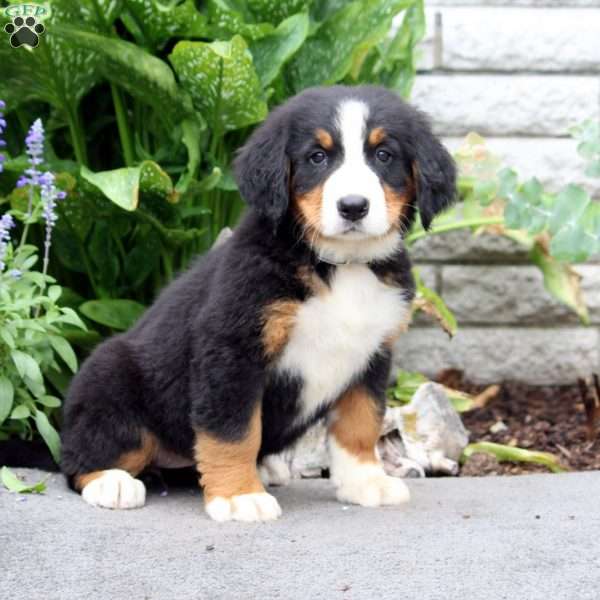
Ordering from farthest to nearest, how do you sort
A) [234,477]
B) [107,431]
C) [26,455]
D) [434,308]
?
1. [434,308]
2. [26,455]
3. [107,431]
4. [234,477]

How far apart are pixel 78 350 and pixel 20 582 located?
248cm

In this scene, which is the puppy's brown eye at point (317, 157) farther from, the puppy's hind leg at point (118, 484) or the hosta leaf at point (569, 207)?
the hosta leaf at point (569, 207)

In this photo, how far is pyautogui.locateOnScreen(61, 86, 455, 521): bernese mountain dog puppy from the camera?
373cm

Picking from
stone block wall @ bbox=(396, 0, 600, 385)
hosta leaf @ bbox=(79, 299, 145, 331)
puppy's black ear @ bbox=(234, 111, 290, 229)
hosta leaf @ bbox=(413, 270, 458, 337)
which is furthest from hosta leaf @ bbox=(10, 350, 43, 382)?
stone block wall @ bbox=(396, 0, 600, 385)

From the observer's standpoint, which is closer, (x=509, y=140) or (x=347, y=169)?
(x=347, y=169)

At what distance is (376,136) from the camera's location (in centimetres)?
373

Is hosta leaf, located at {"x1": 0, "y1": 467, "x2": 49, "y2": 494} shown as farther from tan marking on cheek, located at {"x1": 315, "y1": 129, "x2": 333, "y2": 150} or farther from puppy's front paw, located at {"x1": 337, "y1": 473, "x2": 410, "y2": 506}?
tan marking on cheek, located at {"x1": 315, "y1": 129, "x2": 333, "y2": 150}

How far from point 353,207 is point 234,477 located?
102cm

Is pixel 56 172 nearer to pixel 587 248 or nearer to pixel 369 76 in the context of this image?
pixel 369 76

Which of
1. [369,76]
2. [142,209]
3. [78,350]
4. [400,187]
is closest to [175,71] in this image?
[142,209]

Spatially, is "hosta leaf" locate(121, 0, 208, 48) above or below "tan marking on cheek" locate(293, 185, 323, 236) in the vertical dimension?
above

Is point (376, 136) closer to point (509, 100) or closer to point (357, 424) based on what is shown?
point (357, 424)

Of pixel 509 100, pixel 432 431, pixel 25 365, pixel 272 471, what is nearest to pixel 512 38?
pixel 509 100

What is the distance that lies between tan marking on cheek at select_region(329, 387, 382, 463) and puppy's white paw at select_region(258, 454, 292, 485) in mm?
445
